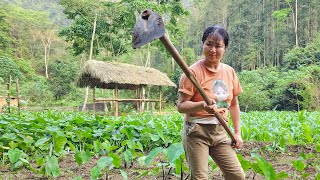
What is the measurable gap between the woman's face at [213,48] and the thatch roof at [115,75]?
13.9m

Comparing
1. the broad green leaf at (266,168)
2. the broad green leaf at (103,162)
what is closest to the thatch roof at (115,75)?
the broad green leaf at (103,162)

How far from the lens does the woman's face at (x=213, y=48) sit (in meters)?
1.89

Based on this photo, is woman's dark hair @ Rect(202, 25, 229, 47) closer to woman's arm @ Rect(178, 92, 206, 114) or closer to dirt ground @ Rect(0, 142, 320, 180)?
woman's arm @ Rect(178, 92, 206, 114)

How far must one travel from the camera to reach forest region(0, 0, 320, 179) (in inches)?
110

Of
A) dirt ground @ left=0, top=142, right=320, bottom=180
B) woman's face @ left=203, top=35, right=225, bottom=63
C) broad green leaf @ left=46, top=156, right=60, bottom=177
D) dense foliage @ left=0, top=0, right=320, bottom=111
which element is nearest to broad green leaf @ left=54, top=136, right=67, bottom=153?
dirt ground @ left=0, top=142, right=320, bottom=180

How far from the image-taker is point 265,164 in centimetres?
185

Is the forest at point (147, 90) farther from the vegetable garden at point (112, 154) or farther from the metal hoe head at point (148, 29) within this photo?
the metal hoe head at point (148, 29)

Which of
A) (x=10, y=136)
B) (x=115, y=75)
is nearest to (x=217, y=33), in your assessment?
(x=10, y=136)

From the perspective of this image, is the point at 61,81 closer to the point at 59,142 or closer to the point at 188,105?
the point at 59,142

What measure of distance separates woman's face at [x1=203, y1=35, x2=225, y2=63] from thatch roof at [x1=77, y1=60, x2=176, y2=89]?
45.6 ft

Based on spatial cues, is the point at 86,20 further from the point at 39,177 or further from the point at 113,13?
the point at 39,177

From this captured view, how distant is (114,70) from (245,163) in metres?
15.0

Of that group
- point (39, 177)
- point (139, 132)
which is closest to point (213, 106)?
point (39, 177)

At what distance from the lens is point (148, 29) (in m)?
1.26
